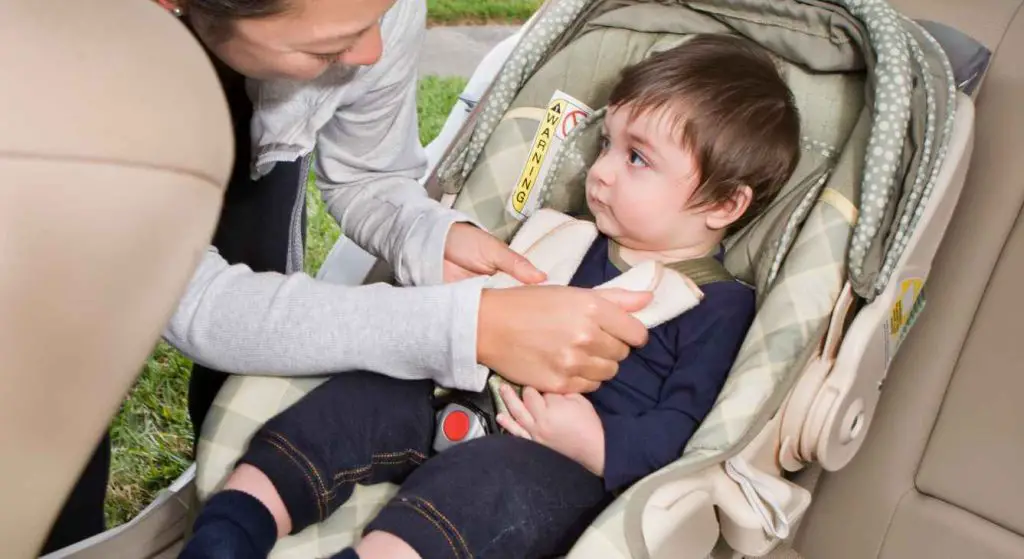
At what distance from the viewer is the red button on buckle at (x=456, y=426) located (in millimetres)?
1131

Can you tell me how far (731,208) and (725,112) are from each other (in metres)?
0.14

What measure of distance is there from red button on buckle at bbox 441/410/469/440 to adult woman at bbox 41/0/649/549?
11 centimetres

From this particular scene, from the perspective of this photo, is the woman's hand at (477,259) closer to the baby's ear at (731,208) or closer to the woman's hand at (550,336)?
the woman's hand at (550,336)

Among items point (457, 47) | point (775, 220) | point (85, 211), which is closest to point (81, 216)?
point (85, 211)

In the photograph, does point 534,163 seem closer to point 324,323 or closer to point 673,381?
point 673,381

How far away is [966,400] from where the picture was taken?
1361 mm

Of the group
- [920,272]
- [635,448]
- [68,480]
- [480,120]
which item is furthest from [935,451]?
[68,480]

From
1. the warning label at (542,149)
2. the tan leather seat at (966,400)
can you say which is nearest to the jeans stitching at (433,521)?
the warning label at (542,149)

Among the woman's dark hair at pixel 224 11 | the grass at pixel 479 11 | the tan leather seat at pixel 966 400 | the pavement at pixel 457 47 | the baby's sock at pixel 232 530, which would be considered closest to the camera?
the woman's dark hair at pixel 224 11

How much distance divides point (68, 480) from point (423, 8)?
0.89 m

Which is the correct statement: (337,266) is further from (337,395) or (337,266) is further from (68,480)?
(68,480)

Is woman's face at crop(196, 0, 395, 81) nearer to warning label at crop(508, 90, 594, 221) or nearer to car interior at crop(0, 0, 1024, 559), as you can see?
car interior at crop(0, 0, 1024, 559)

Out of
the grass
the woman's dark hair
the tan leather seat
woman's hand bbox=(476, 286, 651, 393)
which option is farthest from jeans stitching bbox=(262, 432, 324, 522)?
the grass

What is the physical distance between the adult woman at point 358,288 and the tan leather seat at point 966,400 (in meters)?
0.53
